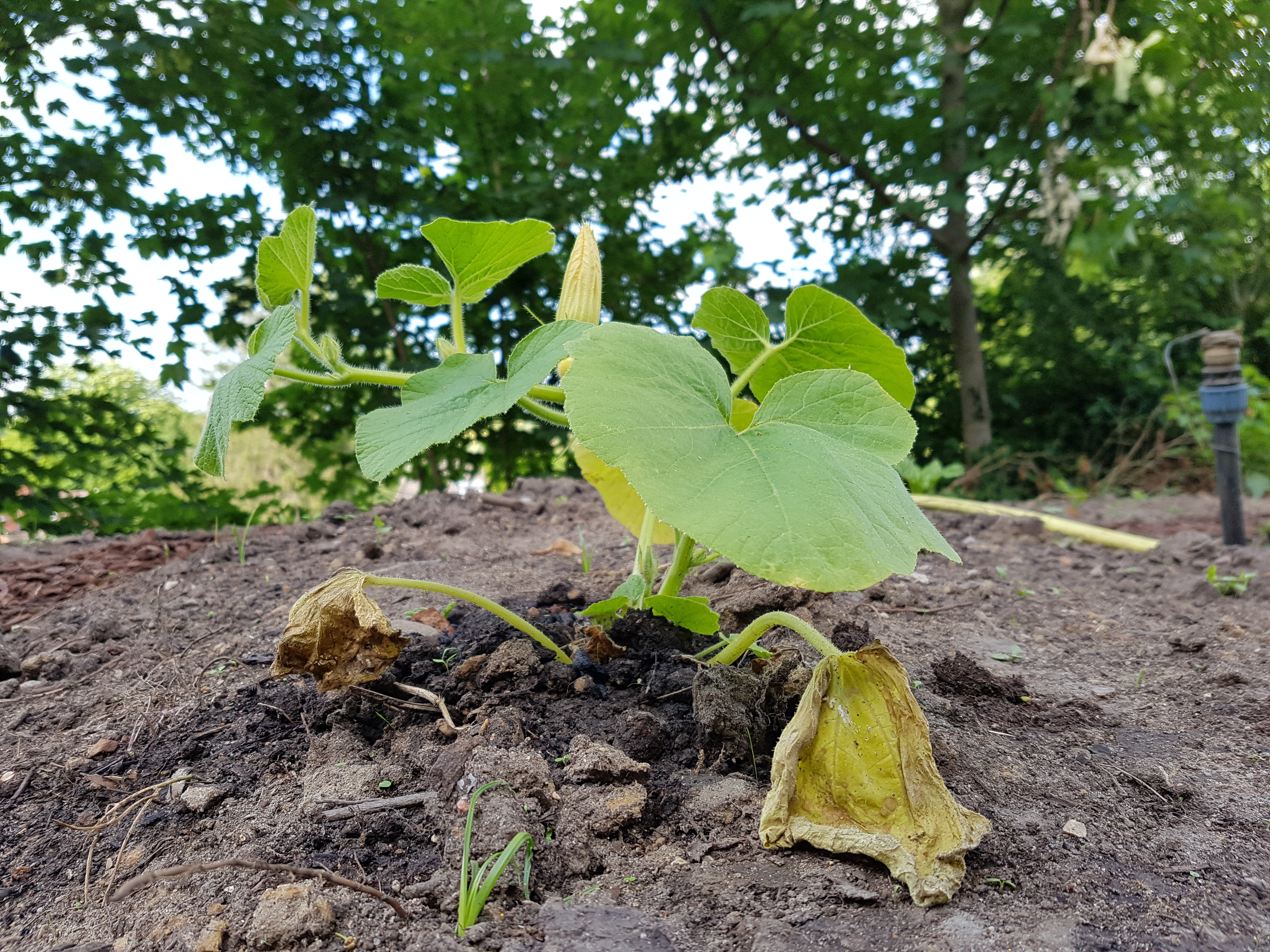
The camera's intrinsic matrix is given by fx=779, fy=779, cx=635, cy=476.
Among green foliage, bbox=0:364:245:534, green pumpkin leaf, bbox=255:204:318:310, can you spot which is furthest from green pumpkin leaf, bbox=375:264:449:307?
green foliage, bbox=0:364:245:534

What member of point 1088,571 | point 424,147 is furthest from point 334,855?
point 424,147

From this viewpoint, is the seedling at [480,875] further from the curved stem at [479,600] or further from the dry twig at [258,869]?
the curved stem at [479,600]

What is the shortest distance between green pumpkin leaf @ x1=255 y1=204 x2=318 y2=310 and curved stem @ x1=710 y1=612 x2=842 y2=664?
0.94 m

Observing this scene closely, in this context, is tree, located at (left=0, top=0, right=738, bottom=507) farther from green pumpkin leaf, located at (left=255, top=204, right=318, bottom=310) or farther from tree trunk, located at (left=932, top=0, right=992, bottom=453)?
green pumpkin leaf, located at (left=255, top=204, right=318, bottom=310)

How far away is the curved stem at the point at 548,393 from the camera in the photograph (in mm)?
1293

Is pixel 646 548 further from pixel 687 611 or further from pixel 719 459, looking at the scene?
pixel 719 459

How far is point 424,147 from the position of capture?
4.60 metres

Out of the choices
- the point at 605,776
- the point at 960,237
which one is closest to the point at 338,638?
the point at 605,776

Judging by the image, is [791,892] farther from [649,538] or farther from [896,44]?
[896,44]

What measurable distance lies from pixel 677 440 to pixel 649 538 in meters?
0.52

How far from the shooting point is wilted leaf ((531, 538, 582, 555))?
7.97 ft

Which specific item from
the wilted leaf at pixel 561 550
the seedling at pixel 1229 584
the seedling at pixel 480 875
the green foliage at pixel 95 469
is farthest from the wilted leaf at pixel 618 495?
the green foliage at pixel 95 469

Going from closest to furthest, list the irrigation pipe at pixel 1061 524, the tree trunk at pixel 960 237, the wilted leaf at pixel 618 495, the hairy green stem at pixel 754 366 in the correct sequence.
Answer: the hairy green stem at pixel 754 366
the wilted leaf at pixel 618 495
the irrigation pipe at pixel 1061 524
the tree trunk at pixel 960 237

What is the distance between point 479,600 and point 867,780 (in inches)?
26.1
